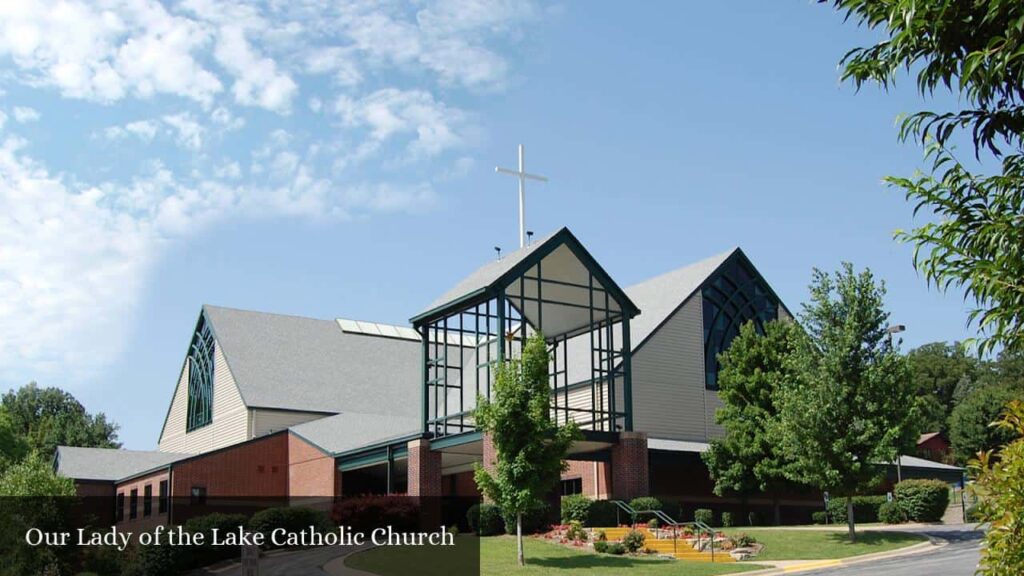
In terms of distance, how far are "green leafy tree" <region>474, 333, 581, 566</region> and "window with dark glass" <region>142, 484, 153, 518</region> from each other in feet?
81.7

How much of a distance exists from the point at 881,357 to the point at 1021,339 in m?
26.0

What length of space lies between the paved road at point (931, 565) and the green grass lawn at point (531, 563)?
2968 millimetres

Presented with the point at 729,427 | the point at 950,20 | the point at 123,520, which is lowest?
the point at 123,520

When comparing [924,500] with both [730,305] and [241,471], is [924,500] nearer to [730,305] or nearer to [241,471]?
[730,305]

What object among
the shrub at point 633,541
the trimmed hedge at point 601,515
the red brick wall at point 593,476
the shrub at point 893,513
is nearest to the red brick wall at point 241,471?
the red brick wall at point 593,476

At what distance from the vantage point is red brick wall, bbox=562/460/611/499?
37.5m

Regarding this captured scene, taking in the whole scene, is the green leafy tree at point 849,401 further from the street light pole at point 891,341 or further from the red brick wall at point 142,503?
the red brick wall at point 142,503

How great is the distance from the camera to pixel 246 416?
53.1 m

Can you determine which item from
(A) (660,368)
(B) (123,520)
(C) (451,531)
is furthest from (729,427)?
(B) (123,520)

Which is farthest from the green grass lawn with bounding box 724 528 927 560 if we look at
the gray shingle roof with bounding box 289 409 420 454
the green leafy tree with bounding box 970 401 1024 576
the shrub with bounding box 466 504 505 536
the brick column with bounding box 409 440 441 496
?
the green leafy tree with bounding box 970 401 1024 576

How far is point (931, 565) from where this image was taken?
987 inches

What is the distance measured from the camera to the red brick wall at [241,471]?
46.4 metres

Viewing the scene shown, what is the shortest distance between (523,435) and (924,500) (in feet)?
64.1

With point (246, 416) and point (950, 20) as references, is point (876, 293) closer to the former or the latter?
point (950, 20)
